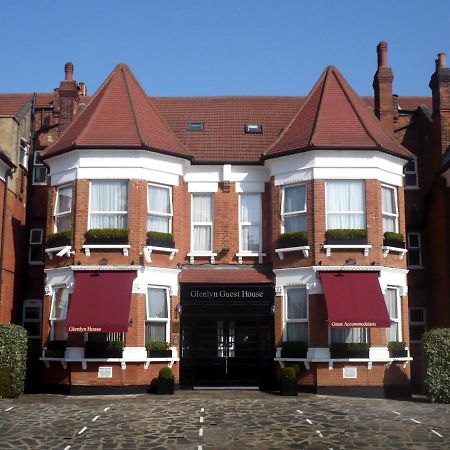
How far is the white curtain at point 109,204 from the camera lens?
22516 mm

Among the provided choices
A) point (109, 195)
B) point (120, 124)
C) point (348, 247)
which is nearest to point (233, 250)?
point (348, 247)

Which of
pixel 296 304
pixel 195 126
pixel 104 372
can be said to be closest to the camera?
pixel 104 372

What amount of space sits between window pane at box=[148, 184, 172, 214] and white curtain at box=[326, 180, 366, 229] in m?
5.77

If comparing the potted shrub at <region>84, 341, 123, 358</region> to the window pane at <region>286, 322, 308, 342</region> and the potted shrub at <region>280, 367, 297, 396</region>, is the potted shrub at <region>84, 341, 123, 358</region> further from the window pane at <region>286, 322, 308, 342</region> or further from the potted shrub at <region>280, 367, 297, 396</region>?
the window pane at <region>286, 322, 308, 342</region>

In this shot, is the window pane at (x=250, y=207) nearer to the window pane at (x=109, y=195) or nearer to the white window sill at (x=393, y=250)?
the window pane at (x=109, y=195)

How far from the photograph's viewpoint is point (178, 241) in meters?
23.5

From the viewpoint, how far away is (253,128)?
26859mm

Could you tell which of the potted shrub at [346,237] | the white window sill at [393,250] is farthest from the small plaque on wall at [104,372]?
the white window sill at [393,250]

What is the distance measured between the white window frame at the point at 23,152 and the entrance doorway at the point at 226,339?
957 cm

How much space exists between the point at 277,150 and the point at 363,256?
197 inches

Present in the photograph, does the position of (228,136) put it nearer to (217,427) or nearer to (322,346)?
(322,346)

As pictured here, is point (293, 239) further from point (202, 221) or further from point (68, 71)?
point (68, 71)

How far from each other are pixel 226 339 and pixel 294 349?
270 cm

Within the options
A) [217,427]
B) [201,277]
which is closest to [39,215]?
[201,277]
